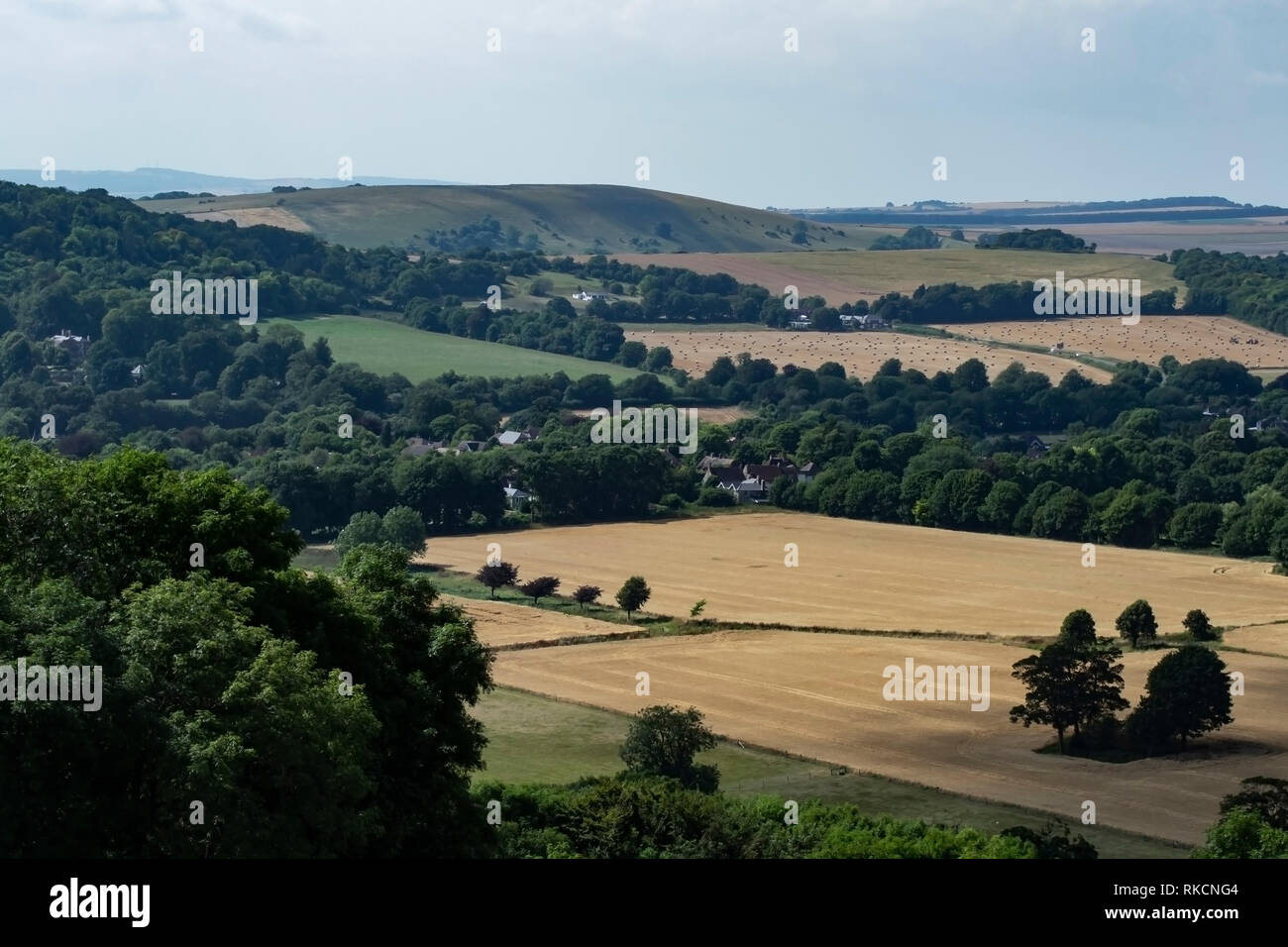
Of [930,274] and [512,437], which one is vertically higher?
[930,274]

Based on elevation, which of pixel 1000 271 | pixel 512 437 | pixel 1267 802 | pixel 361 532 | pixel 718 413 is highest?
pixel 1000 271

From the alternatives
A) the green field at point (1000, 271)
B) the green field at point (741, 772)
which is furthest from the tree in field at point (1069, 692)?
the green field at point (1000, 271)

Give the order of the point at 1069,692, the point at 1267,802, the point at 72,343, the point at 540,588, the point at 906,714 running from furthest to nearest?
the point at 72,343 → the point at 540,588 → the point at 906,714 → the point at 1069,692 → the point at 1267,802

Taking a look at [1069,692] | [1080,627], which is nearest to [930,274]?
[1080,627]

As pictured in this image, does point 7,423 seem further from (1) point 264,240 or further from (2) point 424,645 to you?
(2) point 424,645

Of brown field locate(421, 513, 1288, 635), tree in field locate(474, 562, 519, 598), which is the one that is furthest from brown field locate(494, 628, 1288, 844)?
tree in field locate(474, 562, 519, 598)

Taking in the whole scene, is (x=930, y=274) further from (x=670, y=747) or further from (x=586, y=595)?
(x=670, y=747)

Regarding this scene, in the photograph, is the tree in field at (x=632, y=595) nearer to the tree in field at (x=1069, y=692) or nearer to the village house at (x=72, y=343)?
the tree in field at (x=1069, y=692)
